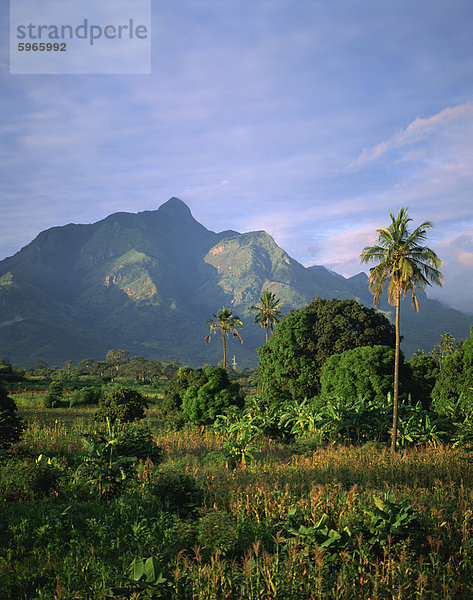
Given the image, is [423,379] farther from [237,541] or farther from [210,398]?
[237,541]

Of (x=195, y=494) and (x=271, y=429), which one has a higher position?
(x=195, y=494)

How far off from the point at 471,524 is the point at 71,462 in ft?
36.4

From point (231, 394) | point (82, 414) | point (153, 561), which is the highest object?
point (153, 561)

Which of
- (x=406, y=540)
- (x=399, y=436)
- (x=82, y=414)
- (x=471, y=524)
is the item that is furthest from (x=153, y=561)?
(x=82, y=414)

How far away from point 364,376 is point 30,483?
62.7 ft

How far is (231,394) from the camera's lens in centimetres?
2402

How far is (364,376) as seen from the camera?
74.8 ft

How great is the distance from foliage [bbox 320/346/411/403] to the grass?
1233 cm

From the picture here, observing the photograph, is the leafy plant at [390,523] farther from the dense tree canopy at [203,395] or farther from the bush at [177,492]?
the dense tree canopy at [203,395]

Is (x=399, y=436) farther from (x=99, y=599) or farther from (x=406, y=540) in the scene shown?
(x=99, y=599)

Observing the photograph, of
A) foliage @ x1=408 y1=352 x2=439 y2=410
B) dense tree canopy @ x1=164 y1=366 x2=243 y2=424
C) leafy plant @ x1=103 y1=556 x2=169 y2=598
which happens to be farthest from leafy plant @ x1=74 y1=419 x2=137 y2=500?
foliage @ x1=408 y1=352 x2=439 y2=410

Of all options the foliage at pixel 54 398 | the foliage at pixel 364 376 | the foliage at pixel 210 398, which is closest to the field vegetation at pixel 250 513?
the foliage at pixel 364 376

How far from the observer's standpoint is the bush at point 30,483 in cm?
838

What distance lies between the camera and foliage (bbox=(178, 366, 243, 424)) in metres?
23.4
